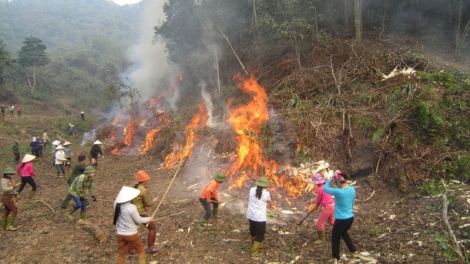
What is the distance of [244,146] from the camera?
1127 cm

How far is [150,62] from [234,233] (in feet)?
95.3

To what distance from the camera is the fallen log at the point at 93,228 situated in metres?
6.89

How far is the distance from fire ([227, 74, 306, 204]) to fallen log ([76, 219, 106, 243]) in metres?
4.23

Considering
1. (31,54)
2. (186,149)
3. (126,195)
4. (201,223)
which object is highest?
(31,54)

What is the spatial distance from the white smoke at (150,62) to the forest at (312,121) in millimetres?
1406

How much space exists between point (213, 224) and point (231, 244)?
110 cm

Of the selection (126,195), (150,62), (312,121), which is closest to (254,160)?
(312,121)

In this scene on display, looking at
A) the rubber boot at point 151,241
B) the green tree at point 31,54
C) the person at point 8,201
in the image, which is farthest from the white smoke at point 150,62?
the rubber boot at point 151,241

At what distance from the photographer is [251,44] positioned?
64.0ft

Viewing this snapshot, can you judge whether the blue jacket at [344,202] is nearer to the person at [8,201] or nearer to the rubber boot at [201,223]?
the rubber boot at [201,223]

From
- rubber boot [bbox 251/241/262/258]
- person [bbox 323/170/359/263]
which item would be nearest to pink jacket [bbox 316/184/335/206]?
person [bbox 323/170/359/263]

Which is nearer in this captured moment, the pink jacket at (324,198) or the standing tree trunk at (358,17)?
the pink jacket at (324,198)

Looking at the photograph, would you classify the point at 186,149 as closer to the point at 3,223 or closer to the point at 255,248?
the point at 3,223

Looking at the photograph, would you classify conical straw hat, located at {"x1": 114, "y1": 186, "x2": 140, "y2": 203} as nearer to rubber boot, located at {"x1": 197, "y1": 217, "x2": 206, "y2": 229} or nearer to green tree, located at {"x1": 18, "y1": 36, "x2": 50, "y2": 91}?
rubber boot, located at {"x1": 197, "y1": 217, "x2": 206, "y2": 229}
